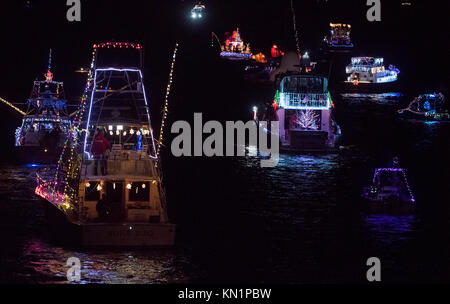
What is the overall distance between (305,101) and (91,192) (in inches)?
725

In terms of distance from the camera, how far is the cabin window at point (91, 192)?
22.9 meters

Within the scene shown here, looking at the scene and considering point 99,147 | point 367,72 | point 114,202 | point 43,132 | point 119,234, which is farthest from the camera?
point 367,72

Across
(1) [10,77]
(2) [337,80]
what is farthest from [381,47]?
(1) [10,77]

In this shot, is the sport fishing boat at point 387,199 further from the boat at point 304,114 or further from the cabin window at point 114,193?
the boat at point 304,114

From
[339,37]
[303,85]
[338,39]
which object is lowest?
[303,85]

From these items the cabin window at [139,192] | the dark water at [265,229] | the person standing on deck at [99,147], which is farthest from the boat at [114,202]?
the dark water at [265,229]

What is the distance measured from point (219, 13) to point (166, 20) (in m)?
9.92

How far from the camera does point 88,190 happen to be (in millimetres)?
22906

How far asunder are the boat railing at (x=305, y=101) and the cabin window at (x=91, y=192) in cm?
1801

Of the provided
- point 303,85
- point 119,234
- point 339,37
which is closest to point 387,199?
point 119,234

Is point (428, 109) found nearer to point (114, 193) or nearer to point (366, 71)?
point (366, 71)

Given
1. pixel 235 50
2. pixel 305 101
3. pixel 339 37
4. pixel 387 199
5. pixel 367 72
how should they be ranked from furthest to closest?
pixel 339 37 < pixel 235 50 < pixel 367 72 < pixel 305 101 < pixel 387 199

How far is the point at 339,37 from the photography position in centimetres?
8631
